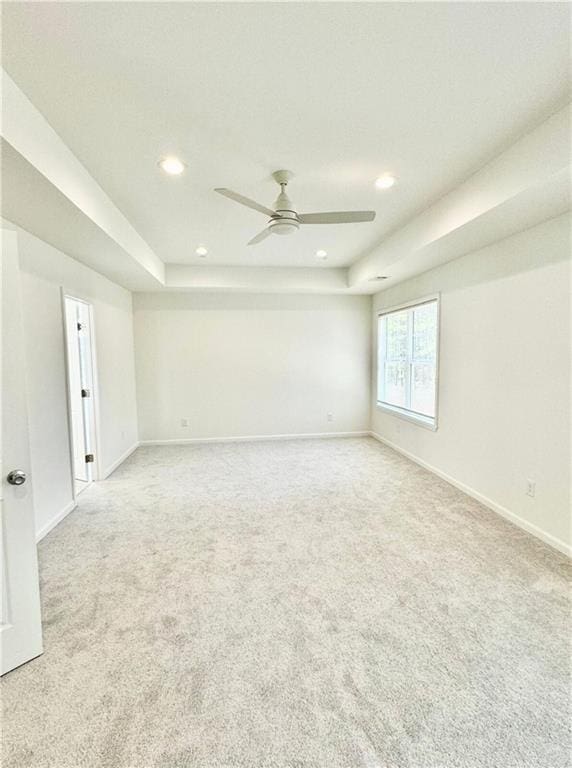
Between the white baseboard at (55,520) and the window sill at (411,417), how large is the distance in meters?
3.90

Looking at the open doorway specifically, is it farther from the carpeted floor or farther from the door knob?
the door knob

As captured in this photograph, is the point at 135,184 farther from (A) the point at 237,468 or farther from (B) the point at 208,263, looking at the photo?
(A) the point at 237,468

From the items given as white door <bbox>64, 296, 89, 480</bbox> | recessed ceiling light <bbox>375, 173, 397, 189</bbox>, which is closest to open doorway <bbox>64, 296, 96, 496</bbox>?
white door <bbox>64, 296, 89, 480</bbox>

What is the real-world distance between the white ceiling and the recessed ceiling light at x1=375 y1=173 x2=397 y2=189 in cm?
8

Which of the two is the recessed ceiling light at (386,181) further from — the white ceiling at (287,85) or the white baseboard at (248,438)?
the white baseboard at (248,438)

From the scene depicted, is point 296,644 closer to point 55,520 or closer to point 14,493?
point 14,493

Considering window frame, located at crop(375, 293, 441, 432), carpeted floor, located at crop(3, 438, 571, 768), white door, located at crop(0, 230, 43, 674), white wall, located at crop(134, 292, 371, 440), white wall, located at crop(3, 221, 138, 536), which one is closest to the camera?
carpeted floor, located at crop(3, 438, 571, 768)

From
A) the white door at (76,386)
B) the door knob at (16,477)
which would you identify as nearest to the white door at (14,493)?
the door knob at (16,477)

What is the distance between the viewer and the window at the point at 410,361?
172 inches

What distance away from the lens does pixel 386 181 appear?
8.68ft

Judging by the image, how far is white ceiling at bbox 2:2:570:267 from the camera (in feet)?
4.49

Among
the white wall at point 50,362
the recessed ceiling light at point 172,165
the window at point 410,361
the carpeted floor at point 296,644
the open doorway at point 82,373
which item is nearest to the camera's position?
the carpeted floor at point 296,644

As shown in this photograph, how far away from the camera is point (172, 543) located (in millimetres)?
2742

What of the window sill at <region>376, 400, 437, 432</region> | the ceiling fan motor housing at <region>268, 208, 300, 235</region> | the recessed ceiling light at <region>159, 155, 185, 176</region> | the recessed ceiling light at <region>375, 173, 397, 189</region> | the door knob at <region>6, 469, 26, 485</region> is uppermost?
the recessed ceiling light at <region>375, 173, 397, 189</region>
